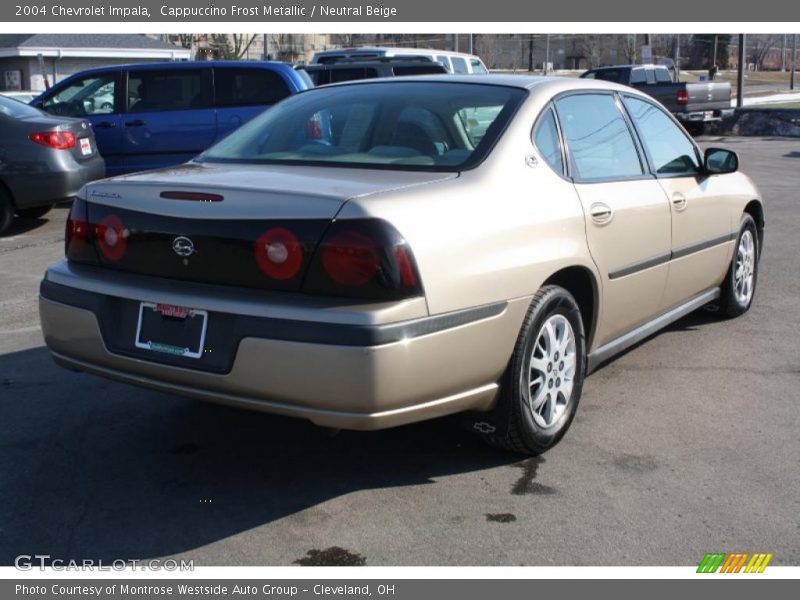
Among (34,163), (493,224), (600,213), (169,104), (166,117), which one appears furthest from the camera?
(169,104)

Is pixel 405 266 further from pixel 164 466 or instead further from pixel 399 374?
pixel 164 466

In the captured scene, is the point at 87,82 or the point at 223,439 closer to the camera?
the point at 223,439

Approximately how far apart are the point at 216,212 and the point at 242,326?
1.48ft

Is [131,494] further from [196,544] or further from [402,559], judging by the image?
[402,559]

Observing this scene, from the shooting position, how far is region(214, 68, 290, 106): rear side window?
11586mm

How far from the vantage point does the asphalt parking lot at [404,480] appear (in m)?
3.46

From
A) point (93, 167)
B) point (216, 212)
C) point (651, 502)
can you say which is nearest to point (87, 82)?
point (93, 167)

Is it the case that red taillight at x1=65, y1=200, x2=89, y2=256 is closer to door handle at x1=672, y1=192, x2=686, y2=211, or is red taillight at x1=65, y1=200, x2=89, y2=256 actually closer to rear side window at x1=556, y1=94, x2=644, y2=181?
rear side window at x1=556, y1=94, x2=644, y2=181

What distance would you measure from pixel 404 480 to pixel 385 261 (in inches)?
41.5

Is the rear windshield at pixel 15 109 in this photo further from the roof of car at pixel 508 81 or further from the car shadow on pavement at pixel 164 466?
the roof of car at pixel 508 81

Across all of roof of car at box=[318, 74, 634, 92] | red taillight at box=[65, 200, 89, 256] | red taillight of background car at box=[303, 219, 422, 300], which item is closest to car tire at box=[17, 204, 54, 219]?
roof of car at box=[318, 74, 634, 92]

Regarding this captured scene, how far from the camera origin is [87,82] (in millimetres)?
11883

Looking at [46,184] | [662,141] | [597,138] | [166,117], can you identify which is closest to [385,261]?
[597,138]

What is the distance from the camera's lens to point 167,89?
37.9 feet
